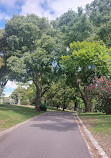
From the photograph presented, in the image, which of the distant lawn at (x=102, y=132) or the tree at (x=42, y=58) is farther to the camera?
the tree at (x=42, y=58)

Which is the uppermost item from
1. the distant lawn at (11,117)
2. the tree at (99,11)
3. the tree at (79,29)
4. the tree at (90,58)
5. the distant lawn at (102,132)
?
the tree at (99,11)

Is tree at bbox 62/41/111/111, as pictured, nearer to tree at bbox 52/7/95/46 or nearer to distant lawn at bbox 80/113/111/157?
tree at bbox 52/7/95/46

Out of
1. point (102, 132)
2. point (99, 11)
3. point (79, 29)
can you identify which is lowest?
point (102, 132)

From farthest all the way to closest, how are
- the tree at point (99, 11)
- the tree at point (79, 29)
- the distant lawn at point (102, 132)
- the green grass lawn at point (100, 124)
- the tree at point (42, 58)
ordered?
the tree at point (99, 11), the tree at point (79, 29), the tree at point (42, 58), the green grass lawn at point (100, 124), the distant lawn at point (102, 132)

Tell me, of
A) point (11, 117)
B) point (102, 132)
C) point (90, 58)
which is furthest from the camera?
point (90, 58)

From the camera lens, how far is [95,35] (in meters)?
22.6

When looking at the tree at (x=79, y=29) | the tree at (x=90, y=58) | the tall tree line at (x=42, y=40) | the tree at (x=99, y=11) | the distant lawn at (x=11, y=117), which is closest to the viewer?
the distant lawn at (x=11, y=117)

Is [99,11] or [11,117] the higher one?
[99,11]

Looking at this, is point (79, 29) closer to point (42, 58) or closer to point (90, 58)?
point (90, 58)

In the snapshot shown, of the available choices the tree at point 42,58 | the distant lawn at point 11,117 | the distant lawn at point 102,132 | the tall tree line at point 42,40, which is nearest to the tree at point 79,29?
the tall tree line at point 42,40

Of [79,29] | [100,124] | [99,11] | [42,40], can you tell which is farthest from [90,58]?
[99,11]

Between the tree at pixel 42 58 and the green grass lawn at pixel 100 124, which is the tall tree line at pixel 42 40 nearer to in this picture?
the tree at pixel 42 58

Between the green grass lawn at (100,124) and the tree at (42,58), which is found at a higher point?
the tree at (42,58)

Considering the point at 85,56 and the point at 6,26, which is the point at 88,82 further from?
the point at 6,26
